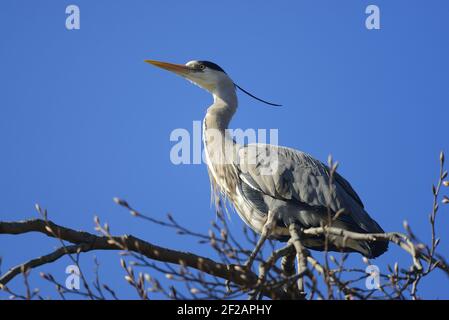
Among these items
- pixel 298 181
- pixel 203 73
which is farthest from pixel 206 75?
pixel 298 181

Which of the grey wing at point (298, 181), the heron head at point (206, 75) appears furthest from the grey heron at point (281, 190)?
the heron head at point (206, 75)

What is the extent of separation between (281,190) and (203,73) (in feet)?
6.76

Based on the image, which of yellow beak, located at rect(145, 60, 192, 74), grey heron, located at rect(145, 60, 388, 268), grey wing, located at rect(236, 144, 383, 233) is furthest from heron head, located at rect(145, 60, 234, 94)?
grey wing, located at rect(236, 144, 383, 233)

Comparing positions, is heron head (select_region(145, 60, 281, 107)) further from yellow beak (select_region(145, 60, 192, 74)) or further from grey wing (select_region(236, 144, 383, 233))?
grey wing (select_region(236, 144, 383, 233))

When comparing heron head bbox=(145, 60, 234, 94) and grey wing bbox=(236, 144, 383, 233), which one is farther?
heron head bbox=(145, 60, 234, 94)

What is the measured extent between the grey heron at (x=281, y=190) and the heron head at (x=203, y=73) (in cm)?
60

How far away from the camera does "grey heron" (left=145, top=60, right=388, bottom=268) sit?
6309mm

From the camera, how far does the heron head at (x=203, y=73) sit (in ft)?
25.8

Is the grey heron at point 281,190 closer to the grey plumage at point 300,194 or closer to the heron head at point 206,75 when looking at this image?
the grey plumage at point 300,194
